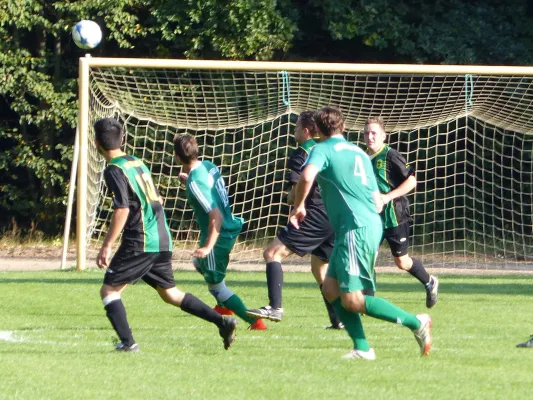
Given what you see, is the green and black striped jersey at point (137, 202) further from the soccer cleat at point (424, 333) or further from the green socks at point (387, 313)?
the soccer cleat at point (424, 333)

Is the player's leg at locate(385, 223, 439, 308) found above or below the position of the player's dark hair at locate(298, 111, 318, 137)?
below

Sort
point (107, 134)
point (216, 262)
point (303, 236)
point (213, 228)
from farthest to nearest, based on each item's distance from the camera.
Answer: point (303, 236) → point (216, 262) → point (213, 228) → point (107, 134)

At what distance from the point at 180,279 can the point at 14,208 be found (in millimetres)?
8394

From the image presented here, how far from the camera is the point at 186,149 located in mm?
8203

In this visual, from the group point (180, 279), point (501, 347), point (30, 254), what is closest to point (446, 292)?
point (180, 279)

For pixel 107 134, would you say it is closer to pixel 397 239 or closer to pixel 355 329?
pixel 355 329

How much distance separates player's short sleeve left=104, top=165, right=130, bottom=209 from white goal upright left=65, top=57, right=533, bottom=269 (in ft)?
26.1

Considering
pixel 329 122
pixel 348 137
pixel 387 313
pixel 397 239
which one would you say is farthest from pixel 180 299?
pixel 348 137

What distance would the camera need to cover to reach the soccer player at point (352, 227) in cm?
675

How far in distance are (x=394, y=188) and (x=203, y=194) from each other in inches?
90.5

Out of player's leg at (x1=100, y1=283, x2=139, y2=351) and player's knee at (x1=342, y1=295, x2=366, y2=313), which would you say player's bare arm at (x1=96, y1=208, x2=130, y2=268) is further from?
player's knee at (x1=342, y1=295, x2=366, y2=313)

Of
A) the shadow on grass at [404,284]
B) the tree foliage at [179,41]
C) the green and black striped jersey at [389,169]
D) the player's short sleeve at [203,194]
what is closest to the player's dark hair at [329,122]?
the player's short sleeve at [203,194]

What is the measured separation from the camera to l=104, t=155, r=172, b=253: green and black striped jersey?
706cm

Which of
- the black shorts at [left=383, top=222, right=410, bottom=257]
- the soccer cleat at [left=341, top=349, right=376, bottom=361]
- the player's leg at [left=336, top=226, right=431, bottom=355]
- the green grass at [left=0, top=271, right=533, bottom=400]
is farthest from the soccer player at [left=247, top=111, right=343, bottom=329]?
the player's leg at [left=336, top=226, right=431, bottom=355]
